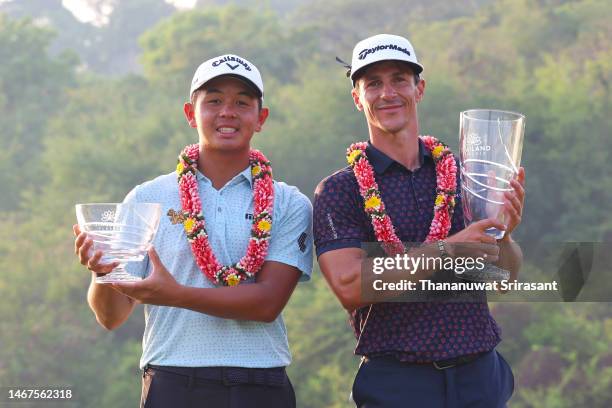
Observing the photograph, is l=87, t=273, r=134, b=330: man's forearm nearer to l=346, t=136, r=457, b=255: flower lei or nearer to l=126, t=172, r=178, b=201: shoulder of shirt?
l=126, t=172, r=178, b=201: shoulder of shirt

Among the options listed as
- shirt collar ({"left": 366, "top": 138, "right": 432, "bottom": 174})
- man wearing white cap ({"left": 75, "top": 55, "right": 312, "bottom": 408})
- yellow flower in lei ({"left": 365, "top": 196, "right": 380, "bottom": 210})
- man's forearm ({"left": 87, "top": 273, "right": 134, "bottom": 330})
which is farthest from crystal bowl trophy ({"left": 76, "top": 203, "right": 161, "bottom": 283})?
shirt collar ({"left": 366, "top": 138, "right": 432, "bottom": 174})

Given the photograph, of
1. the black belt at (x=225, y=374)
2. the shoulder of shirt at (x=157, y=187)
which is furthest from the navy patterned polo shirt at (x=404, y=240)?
the shoulder of shirt at (x=157, y=187)

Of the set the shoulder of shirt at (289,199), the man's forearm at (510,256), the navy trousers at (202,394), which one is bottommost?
the navy trousers at (202,394)

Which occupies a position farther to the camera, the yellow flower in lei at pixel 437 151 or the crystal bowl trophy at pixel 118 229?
the yellow flower in lei at pixel 437 151

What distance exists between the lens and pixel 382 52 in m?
4.07

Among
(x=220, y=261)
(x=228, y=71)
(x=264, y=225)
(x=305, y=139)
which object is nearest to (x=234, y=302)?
(x=220, y=261)

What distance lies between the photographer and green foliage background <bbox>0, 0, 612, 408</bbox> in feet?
93.6

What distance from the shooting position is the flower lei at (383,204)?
3930mm

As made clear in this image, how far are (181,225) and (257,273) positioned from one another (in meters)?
0.36

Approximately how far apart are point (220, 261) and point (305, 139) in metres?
37.6

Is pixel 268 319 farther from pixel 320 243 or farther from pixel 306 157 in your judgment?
pixel 306 157

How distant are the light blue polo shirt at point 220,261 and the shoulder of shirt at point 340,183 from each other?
0.66ft

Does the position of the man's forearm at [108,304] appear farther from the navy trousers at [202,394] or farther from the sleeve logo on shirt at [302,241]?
the sleeve logo on shirt at [302,241]

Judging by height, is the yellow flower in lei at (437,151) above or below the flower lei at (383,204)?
above
